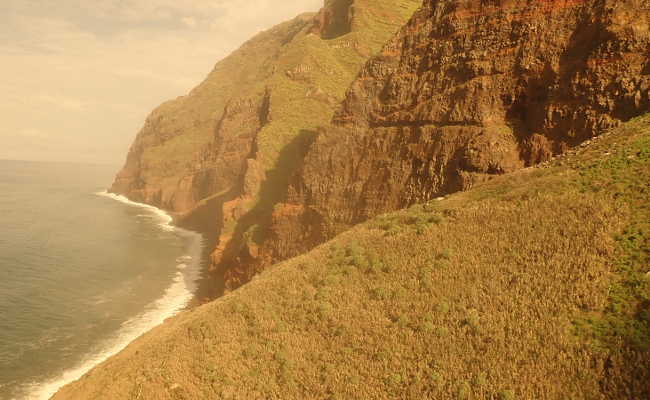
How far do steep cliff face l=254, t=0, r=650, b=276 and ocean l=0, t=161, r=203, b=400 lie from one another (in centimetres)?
1633

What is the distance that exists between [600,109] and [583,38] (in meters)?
4.60

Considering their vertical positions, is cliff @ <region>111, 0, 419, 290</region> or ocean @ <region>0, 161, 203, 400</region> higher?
cliff @ <region>111, 0, 419, 290</region>

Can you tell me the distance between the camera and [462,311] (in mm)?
12930

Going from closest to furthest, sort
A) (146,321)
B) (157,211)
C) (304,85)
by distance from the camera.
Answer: (146,321) → (304,85) → (157,211)

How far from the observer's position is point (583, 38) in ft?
69.9

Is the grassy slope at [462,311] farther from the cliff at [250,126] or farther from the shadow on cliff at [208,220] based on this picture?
the shadow on cliff at [208,220]

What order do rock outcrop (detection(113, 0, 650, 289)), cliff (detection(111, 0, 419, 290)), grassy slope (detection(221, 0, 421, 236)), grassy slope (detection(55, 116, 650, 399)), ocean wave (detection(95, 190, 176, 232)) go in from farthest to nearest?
ocean wave (detection(95, 190, 176, 232))
grassy slope (detection(221, 0, 421, 236))
cliff (detection(111, 0, 419, 290))
rock outcrop (detection(113, 0, 650, 289))
grassy slope (detection(55, 116, 650, 399))

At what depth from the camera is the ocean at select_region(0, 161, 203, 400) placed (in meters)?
29.4

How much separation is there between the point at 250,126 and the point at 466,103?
5566 centimetres

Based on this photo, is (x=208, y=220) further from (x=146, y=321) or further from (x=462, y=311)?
(x=462, y=311)

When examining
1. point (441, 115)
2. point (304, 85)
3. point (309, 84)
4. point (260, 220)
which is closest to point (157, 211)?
point (304, 85)

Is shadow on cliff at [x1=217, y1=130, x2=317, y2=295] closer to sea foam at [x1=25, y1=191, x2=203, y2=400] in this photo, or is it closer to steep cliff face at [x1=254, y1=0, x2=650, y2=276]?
steep cliff face at [x1=254, y1=0, x2=650, y2=276]

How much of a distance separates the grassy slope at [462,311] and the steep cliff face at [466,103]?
11.5ft

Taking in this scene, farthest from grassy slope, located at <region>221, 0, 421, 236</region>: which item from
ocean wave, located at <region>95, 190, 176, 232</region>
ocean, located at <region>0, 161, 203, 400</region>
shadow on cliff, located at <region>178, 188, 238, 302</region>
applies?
ocean wave, located at <region>95, 190, 176, 232</region>
